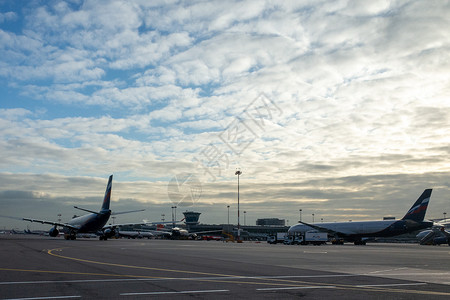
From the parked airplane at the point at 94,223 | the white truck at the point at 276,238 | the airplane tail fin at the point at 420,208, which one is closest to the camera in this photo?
the parked airplane at the point at 94,223

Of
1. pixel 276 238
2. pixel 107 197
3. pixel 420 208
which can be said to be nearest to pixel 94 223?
pixel 107 197

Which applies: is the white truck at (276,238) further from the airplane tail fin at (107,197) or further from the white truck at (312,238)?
the airplane tail fin at (107,197)

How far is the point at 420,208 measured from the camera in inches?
3425

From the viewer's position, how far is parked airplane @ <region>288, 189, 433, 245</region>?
283ft

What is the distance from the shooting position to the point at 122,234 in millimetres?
149750

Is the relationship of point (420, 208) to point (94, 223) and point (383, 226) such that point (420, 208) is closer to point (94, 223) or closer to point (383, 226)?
point (383, 226)

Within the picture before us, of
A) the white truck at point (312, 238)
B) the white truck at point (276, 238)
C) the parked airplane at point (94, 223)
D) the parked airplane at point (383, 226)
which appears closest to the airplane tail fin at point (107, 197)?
the parked airplane at point (94, 223)

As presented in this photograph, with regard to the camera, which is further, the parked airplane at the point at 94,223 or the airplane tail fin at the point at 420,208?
the airplane tail fin at the point at 420,208

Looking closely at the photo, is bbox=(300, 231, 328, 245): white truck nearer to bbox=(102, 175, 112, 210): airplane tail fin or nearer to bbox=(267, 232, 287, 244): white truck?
bbox=(267, 232, 287, 244): white truck

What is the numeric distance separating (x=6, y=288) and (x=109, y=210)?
65.8m

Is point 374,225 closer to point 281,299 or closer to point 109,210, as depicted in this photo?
point 109,210

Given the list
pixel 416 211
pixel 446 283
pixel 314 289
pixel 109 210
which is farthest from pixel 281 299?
pixel 416 211

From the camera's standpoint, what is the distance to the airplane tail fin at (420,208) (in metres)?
86.1

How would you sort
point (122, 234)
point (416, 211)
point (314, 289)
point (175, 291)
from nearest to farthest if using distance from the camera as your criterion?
point (175, 291) → point (314, 289) → point (416, 211) → point (122, 234)
